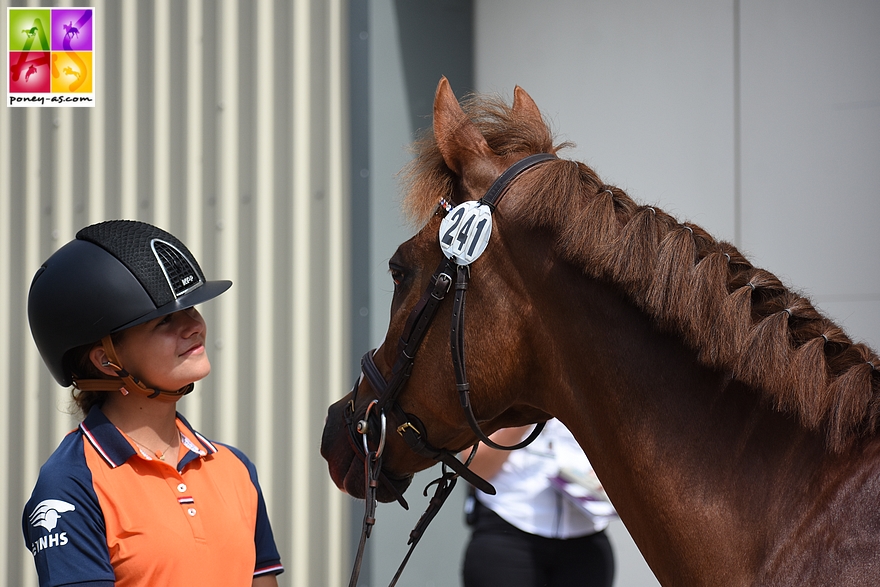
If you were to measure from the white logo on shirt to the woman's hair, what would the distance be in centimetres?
29

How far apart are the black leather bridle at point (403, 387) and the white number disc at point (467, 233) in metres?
0.02

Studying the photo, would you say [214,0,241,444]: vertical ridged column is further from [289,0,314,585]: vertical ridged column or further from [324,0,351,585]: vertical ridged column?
[324,0,351,585]: vertical ridged column

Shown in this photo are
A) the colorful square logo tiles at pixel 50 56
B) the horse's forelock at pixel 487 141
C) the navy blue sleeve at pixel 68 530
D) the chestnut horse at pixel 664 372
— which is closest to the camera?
the chestnut horse at pixel 664 372

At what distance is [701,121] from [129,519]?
9.65ft

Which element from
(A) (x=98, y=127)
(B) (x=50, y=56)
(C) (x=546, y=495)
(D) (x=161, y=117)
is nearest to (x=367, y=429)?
(C) (x=546, y=495)

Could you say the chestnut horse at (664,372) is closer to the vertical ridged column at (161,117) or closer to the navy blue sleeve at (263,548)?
the navy blue sleeve at (263,548)

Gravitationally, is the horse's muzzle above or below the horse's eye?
below

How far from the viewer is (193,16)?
3662 millimetres

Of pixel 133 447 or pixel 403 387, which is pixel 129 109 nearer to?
pixel 133 447

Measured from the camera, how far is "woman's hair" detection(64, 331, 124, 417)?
5.59 ft

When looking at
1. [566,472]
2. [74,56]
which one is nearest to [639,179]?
[566,472]

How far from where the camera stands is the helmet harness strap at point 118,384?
1.66m

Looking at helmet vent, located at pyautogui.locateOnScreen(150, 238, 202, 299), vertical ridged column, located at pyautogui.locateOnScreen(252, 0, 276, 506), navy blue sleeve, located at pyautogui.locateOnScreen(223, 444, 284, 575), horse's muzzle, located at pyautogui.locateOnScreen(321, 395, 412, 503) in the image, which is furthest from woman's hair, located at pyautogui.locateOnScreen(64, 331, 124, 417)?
vertical ridged column, located at pyautogui.locateOnScreen(252, 0, 276, 506)

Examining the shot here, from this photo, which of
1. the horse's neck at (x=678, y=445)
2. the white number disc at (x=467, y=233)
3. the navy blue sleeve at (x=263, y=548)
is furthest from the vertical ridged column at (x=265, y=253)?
the horse's neck at (x=678, y=445)
